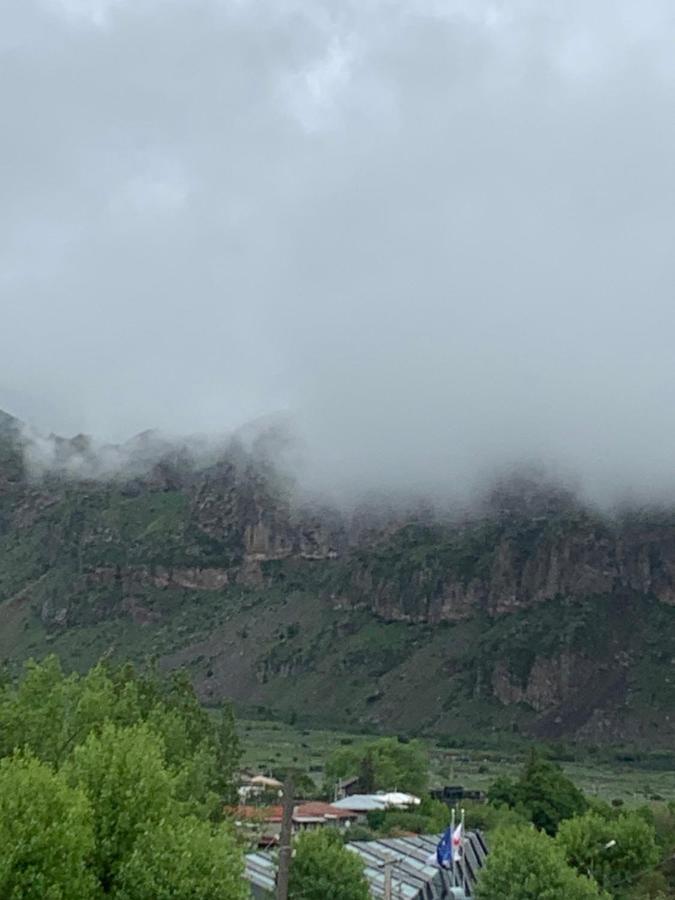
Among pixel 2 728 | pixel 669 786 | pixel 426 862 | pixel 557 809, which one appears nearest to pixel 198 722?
pixel 426 862

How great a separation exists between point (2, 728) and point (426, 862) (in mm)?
36651

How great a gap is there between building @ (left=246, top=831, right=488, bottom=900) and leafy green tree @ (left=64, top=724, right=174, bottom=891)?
20910 millimetres

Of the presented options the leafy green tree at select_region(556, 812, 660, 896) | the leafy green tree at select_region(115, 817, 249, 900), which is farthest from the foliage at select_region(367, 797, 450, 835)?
the leafy green tree at select_region(115, 817, 249, 900)

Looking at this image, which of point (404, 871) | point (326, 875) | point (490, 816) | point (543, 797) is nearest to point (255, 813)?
point (404, 871)

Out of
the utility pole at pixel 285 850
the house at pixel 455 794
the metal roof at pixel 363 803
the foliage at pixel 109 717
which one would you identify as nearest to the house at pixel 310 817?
the metal roof at pixel 363 803

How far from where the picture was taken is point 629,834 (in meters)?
72.0

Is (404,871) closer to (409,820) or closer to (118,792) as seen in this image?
(409,820)

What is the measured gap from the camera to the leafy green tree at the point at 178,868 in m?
29.0

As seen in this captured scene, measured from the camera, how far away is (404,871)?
212 feet

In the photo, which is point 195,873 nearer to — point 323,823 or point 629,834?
point 629,834

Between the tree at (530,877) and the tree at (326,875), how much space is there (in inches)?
267

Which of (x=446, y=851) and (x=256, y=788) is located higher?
(x=446, y=851)

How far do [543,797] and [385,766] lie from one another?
34.2 m

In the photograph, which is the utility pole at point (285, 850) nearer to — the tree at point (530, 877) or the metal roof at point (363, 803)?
the tree at point (530, 877)
